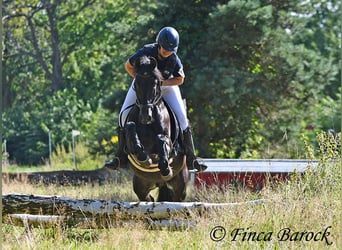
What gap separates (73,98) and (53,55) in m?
3.99

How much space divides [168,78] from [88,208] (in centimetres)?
215

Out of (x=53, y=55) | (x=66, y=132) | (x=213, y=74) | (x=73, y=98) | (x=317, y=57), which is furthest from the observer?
(x=53, y=55)

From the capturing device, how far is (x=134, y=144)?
28.7 ft

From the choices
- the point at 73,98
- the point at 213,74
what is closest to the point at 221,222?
the point at 213,74

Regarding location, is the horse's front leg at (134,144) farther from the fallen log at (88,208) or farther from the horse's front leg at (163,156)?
the fallen log at (88,208)

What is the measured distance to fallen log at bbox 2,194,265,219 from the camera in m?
7.80

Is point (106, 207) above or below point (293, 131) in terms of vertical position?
above

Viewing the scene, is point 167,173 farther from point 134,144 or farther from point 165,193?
point 165,193

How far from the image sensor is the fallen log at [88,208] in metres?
7.80

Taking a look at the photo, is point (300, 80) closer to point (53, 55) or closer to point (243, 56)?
point (243, 56)

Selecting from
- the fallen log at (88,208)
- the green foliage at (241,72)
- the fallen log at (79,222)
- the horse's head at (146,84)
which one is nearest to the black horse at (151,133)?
the horse's head at (146,84)

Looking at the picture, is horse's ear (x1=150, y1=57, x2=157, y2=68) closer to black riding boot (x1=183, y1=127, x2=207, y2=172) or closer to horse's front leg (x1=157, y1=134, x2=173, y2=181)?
horse's front leg (x1=157, y1=134, x2=173, y2=181)

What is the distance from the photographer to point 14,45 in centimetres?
4091

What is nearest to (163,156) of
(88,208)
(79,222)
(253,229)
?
(88,208)
